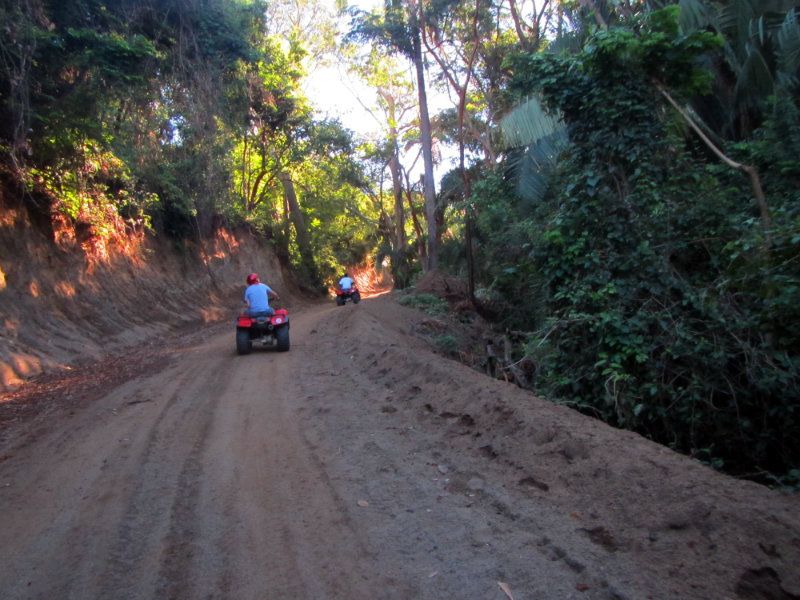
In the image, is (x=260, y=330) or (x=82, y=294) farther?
(x=82, y=294)

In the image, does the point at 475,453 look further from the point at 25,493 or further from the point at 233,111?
the point at 233,111

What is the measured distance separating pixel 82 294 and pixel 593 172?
13.3 m

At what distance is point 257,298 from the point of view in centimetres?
1366

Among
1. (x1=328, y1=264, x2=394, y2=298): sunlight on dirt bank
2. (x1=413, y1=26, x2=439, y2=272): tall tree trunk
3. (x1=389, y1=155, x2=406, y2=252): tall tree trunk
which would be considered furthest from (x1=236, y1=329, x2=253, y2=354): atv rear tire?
(x1=328, y1=264, x2=394, y2=298): sunlight on dirt bank

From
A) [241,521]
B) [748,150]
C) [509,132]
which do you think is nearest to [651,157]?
[748,150]

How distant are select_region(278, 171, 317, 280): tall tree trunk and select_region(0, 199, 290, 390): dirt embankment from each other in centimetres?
1080

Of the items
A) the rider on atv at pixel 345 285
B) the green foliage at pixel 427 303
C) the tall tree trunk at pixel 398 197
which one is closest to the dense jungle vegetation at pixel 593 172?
the green foliage at pixel 427 303

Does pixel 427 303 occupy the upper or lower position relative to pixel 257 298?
lower

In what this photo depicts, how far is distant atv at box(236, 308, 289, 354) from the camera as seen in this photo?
13.3 m

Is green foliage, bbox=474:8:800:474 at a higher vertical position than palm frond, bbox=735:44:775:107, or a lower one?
lower

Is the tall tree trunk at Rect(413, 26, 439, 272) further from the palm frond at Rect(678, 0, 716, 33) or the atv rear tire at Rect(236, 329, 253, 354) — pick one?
the atv rear tire at Rect(236, 329, 253, 354)

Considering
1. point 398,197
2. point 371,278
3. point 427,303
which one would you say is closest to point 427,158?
point 427,303

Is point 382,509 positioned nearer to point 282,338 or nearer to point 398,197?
point 282,338

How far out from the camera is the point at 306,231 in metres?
36.6
